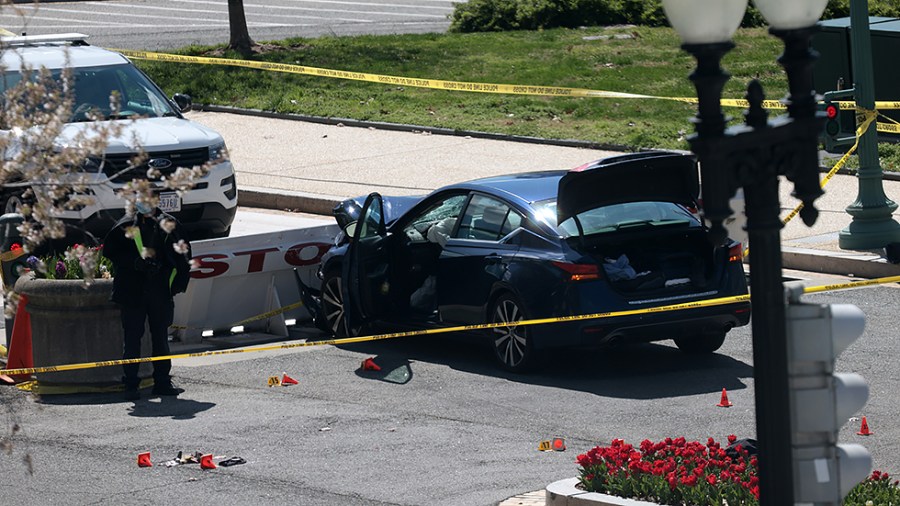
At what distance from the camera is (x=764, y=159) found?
5746 mm

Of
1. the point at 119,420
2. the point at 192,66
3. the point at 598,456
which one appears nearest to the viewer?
the point at 598,456

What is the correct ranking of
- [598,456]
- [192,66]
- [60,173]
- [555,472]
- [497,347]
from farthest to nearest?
[192,66] < [497,347] < [555,472] < [598,456] < [60,173]

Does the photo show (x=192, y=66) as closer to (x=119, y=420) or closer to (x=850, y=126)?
(x=850, y=126)

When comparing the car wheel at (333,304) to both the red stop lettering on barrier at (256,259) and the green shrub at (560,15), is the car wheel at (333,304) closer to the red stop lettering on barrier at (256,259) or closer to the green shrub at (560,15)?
the red stop lettering on barrier at (256,259)

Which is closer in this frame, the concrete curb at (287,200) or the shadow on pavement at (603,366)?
the shadow on pavement at (603,366)

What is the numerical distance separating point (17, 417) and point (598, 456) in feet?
15.6

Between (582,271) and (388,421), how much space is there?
1828 millimetres

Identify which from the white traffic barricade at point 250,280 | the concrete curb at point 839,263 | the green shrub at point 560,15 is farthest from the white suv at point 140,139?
the green shrub at point 560,15

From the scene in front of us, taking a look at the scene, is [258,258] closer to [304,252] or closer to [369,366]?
[304,252]

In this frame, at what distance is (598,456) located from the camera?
27.7 ft

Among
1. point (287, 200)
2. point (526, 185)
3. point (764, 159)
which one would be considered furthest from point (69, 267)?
point (764, 159)

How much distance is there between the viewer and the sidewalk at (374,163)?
17.8 m

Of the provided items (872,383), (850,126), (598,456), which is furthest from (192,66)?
(598,456)

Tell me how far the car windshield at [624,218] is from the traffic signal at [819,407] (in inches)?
225
